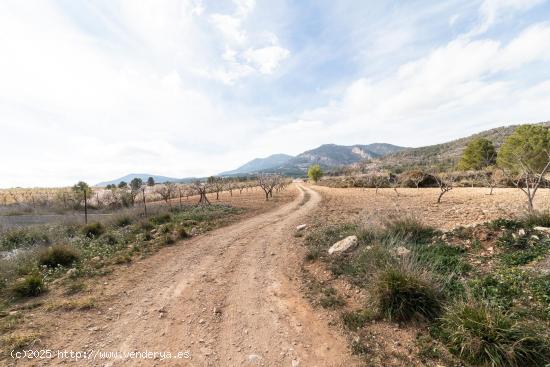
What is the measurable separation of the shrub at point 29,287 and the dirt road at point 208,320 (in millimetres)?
1426

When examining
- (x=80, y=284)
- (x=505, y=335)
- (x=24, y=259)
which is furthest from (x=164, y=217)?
(x=505, y=335)

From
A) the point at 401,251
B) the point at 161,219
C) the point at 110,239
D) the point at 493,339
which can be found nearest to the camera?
the point at 493,339

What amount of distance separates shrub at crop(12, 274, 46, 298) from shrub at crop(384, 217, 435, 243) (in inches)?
383

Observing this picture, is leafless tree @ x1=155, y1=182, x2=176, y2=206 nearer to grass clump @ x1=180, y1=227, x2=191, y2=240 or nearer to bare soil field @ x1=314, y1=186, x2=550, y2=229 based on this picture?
grass clump @ x1=180, y1=227, x2=191, y2=240

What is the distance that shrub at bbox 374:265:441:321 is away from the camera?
432cm

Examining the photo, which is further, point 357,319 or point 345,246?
point 345,246

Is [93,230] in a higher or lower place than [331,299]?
higher

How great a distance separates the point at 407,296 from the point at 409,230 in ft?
13.6

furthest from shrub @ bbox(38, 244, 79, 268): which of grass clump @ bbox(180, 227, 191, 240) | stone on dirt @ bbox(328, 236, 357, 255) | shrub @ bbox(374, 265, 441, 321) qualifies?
shrub @ bbox(374, 265, 441, 321)

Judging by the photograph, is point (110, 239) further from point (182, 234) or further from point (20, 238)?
point (20, 238)

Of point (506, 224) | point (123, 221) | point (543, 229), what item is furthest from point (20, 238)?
point (543, 229)

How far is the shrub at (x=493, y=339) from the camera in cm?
309

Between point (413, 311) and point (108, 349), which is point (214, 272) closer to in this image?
point (108, 349)

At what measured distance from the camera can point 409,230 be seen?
8008mm
